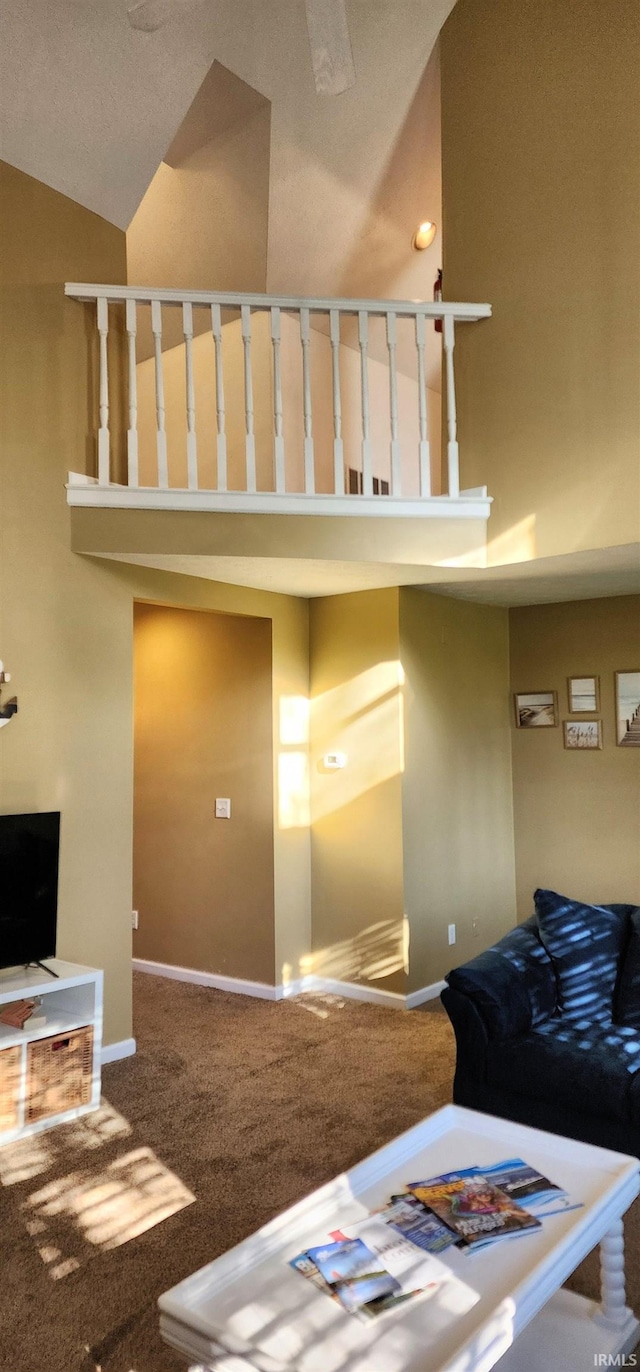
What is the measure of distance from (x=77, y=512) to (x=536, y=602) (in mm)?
2896

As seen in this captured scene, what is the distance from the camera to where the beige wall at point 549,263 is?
385 cm

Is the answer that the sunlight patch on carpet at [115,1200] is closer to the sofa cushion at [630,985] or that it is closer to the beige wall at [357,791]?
the sofa cushion at [630,985]

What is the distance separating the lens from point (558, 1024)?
340 cm

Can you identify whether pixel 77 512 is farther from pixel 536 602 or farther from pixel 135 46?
pixel 536 602

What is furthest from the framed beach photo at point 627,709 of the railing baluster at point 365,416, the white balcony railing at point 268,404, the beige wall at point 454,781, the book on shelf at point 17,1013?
the book on shelf at point 17,1013

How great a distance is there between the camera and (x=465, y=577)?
4613 millimetres

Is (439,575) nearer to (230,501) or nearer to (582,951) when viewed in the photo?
(230,501)

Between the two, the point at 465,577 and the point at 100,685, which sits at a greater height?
the point at 465,577

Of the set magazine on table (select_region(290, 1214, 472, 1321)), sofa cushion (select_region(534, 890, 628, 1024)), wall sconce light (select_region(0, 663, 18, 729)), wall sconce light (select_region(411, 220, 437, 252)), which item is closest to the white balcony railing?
wall sconce light (select_region(411, 220, 437, 252))

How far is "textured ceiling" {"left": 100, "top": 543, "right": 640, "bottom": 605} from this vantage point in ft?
13.8

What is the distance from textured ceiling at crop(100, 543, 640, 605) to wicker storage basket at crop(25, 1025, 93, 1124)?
2.03 meters

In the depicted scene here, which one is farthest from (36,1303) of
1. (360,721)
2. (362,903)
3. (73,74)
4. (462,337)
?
(73,74)

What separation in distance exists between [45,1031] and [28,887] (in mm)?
550

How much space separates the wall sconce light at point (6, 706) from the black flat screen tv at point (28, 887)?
403 mm
